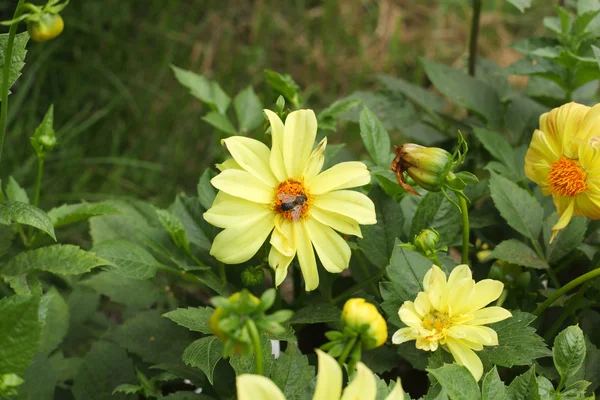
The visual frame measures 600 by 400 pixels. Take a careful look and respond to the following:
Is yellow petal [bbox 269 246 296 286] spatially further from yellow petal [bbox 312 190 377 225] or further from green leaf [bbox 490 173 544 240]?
green leaf [bbox 490 173 544 240]

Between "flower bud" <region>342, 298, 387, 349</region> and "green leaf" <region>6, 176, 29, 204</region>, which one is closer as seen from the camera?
"flower bud" <region>342, 298, 387, 349</region>

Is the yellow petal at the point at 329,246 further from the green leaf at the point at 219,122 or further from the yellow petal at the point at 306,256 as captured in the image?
the green leaf at the point at 219,122

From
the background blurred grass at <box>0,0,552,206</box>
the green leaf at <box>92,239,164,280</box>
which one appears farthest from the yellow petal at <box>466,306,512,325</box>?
the background blurred grass at <box>0,0,552,206</box>

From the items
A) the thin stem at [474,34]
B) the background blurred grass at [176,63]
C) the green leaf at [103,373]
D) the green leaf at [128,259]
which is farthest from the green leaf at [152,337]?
the background blurred grass at [176,63]

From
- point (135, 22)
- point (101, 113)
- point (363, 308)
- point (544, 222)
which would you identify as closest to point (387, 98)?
point (544, 222)

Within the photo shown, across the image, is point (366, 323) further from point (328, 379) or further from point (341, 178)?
point (341, 178)

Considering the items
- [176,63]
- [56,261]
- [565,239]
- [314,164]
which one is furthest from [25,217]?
[176,63]

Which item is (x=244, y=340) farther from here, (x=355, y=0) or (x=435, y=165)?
(x=355, y=0)

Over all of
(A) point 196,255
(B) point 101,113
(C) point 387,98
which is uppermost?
(C) point 387,98
